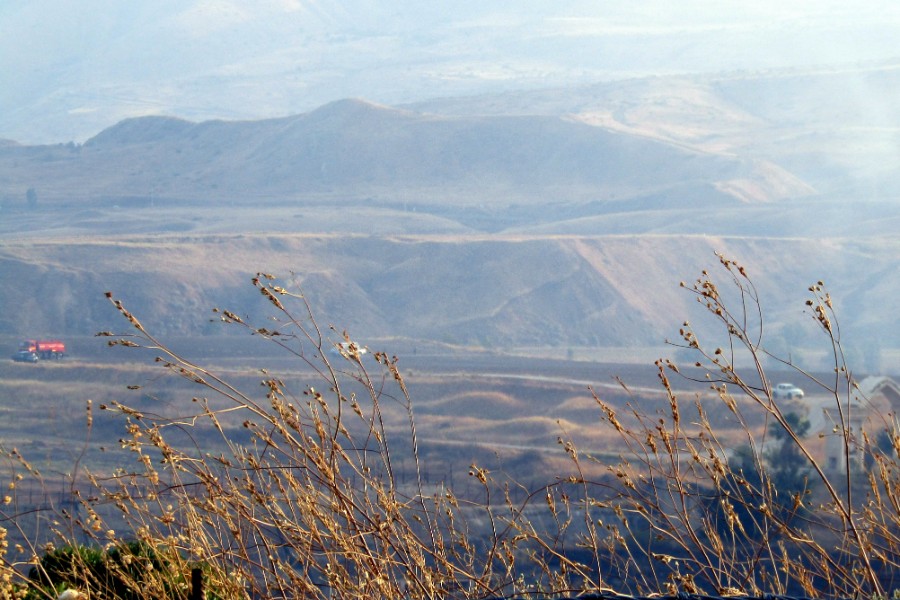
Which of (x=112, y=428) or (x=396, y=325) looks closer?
(x=112, y=428)

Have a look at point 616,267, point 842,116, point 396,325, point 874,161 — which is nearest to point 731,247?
point 616,267

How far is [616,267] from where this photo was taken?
69688 mm

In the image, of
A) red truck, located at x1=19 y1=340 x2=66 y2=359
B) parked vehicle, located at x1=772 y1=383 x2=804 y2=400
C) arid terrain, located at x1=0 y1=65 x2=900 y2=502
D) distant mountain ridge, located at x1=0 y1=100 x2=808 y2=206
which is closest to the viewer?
parked vehicle, located at x1=772 y1=383 x2=804 y2=400

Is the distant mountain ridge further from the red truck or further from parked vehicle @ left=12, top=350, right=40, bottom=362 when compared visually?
parked vehicle @ left=12, top=350, right=40, bottom=362

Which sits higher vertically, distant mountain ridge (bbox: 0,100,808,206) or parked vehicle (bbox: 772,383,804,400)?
distant mountain ridge (bbox: 0,100,808,206)

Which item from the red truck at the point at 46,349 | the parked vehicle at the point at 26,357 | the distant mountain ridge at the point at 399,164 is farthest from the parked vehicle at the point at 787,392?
the distant mountain ridge at the point at 399,164

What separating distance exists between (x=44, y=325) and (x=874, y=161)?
89.0 m

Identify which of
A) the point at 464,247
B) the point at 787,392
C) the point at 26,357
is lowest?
the point at 787,392

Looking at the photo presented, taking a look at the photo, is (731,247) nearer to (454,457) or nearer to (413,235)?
(413,235)

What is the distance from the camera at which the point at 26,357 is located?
48.2 meters

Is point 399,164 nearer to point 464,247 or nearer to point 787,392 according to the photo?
point 464,247

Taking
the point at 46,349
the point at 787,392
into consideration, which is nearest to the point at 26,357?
the point at 46,349

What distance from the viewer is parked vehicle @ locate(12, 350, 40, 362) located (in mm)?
47719

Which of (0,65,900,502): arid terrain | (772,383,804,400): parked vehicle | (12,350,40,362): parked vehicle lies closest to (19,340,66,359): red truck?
(12,350,40,362): parked vehicle
